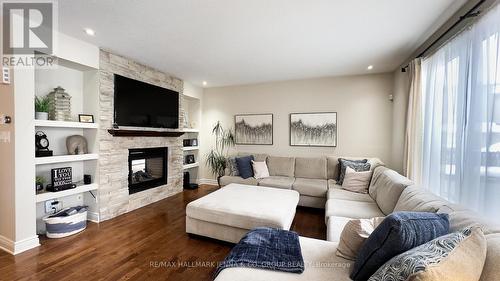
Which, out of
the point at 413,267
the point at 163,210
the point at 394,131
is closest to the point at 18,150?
the point at 163,210

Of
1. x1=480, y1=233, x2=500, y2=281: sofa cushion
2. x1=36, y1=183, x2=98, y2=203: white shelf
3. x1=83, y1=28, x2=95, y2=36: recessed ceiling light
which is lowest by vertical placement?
x1=36, y1=183, x2=98, y2=203: white shelf

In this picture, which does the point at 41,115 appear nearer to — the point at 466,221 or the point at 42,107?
the point at 42,107

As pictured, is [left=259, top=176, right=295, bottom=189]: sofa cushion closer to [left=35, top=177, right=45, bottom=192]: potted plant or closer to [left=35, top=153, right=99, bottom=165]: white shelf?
[left=35, top=153, right=99, bottom=165]: white shelf

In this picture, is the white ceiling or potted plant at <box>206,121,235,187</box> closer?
the white ceiling

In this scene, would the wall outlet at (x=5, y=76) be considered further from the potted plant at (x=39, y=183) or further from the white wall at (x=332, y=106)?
the white wall at (x=332, y=106)

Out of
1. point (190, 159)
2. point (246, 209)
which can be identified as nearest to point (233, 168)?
point (190, 159)

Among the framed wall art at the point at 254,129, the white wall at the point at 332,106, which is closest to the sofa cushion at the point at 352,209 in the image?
the white wall at the point at 332,106

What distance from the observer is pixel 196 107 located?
17.5 ft

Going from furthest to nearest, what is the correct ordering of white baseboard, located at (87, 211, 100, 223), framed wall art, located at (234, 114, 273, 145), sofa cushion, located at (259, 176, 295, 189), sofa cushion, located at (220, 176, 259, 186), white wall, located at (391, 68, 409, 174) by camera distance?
framed wall art, located at (234, 114, 273, 145)
sofa cushion, located at (220, 176, 259, 186)
sofa cushion, located at (259, 176, 295, 189)
white wall, located at (391, 68, 409, 174)
white baseboard, located at (87, 211, 100, 223)

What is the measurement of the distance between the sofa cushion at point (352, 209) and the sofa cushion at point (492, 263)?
1395mm

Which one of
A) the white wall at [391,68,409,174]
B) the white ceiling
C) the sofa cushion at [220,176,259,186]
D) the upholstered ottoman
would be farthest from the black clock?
the white wall at [391,68,409,174]

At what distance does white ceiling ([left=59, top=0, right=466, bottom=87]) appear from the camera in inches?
77.8

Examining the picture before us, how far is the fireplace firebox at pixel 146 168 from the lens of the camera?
3.57 metres

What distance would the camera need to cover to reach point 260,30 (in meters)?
2.43
